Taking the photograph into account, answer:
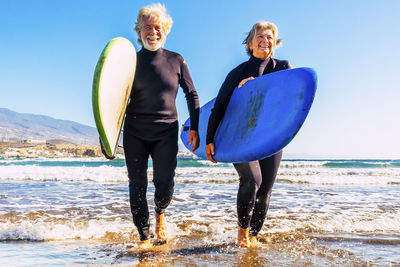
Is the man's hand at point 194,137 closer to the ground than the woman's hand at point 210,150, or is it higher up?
higher up

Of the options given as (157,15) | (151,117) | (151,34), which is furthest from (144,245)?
(157,15)

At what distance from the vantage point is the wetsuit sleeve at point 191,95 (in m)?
2.96

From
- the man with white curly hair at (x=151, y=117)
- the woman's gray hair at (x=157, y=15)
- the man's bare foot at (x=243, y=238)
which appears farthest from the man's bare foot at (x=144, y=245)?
the woman's gray hair at (x=157, y=15)

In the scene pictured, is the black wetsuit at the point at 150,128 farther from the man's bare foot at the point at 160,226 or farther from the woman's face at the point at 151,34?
the man's bare foot at the point at 160,226

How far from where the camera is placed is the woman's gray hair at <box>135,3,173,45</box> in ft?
→ 9.12

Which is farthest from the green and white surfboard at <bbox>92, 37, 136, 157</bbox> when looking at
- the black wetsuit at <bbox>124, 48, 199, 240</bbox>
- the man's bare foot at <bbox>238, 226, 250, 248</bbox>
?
the man's bare foot at <bbox>238, 226, 250, 248</bbox>

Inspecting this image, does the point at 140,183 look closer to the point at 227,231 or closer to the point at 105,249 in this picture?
the point at 105,249

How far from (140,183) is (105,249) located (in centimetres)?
71

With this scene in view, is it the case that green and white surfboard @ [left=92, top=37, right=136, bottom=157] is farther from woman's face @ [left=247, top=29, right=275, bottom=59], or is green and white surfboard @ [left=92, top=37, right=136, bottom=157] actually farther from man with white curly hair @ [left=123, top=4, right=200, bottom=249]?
woman's face @ [left=247, top=29, right=275, bottom=59]

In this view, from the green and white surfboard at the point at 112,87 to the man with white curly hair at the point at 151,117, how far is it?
0.22 ft

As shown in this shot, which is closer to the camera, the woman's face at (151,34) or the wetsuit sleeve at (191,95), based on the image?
the woman's face at (151,34)

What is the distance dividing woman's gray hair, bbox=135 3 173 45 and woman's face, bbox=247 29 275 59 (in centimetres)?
71

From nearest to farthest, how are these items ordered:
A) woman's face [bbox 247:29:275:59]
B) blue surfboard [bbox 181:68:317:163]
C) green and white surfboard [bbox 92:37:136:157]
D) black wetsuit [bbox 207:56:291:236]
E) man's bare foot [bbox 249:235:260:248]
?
blue surfboard [bbox 181:68:317:163]
green and white surfboard [bbox 92:37:136:157]
black wetsuit [bbox 207:56:291:236]
woman's face [bbox 247:29:275:59]
man's bare foot [bbox 249:235:260:248]

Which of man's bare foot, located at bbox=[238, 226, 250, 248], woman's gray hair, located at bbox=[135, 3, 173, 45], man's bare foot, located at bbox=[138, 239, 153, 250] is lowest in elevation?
man's bare foot, located at bbox=[138, 239, 153, 250]
